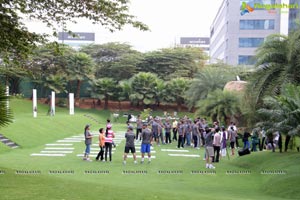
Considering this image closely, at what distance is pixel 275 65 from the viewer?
19.7m

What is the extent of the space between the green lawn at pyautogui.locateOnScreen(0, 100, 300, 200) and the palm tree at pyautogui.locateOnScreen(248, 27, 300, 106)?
2.85 metres

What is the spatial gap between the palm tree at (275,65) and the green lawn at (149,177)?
2.85m

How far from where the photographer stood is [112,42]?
65.5m

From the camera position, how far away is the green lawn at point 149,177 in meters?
9.40

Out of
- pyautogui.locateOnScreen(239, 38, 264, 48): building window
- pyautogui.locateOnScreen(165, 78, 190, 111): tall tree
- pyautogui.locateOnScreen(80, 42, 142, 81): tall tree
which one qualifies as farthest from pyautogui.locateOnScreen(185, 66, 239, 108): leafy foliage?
pyautogui.locateOnScreen(239, 38, 264, 48): building window

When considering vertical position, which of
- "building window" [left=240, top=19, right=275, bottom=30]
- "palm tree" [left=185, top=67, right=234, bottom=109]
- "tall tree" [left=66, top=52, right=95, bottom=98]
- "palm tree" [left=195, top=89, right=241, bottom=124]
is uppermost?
"building window" [left=240, top=19, right=275, bottom=30]

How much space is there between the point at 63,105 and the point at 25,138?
2848 cm

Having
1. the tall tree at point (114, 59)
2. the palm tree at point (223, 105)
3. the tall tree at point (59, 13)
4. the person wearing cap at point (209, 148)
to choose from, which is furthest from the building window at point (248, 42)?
the tall tree at point (59, 13)

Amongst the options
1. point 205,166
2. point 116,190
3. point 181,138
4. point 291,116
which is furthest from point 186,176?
point 181,138

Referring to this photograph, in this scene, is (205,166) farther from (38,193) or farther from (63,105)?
(63,105)

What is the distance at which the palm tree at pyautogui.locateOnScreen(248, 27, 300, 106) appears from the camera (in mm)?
19234

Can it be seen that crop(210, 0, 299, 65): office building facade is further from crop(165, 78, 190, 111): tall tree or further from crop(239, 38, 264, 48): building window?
crop(165, 78, 190, 111): tall tree

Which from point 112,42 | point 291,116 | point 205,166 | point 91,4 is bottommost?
point 205,166

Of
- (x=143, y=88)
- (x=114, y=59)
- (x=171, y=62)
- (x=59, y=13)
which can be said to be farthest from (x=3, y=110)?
(x=114, y=59)
